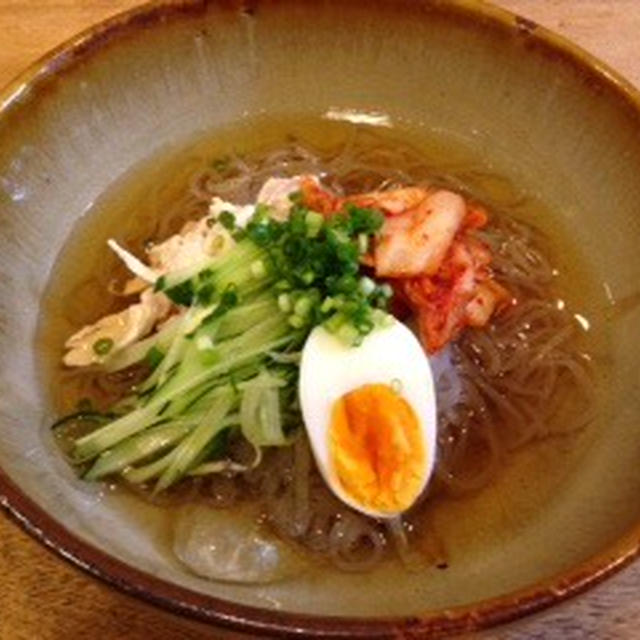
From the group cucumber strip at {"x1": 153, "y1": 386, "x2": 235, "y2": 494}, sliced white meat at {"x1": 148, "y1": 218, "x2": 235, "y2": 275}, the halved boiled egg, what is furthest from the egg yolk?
sliced white meat at {"x1": 148, "y1": 218, "x2": 235, "y2": 275}

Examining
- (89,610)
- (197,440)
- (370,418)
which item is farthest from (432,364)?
(89,610)

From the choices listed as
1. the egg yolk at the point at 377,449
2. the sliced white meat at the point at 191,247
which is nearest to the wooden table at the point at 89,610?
the egg yolk at the point at 377,449

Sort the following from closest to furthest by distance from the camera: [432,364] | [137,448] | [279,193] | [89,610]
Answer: [89,610] < [137,448] < [432,364] < [279,193]

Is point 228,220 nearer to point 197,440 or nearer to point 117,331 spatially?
point 117,331

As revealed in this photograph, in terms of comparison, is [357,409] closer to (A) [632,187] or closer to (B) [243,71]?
(A) [632,187]

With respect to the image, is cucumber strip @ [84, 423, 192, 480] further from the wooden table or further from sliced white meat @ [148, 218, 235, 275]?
sliced white meat @ [148, 218, 235, 275]

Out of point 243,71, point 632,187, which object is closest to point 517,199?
point 632,187
